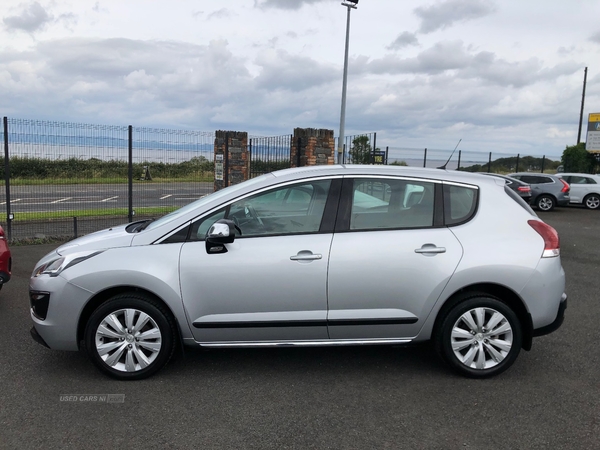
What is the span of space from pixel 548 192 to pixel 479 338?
57.1ft

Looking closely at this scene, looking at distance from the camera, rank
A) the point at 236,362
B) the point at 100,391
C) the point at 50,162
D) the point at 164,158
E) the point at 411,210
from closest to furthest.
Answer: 1. the point at 100,391
2. the point at 411,210
3. the point at 236,362
4. the point at 50,162
5. the point at 164,158

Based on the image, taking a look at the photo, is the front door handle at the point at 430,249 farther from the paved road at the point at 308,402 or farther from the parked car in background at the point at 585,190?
the parked car in background at the point at 585,190

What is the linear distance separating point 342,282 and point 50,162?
8166 mm

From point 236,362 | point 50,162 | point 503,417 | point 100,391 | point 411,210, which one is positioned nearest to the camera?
point 503,417

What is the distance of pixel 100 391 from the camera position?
3.92 metres

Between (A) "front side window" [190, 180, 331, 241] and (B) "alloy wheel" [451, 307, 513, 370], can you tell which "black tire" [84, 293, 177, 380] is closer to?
(A) "front side window" [190, 180, 331, 241]

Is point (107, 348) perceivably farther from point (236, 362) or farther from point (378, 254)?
point (378, 254)

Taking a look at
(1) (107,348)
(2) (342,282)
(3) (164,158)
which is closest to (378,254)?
(2) (342,282)

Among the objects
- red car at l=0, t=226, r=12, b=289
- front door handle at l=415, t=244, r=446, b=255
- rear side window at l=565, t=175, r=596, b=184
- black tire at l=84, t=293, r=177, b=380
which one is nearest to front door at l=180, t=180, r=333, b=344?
black tire at l=84, t=293, r=177, b=380

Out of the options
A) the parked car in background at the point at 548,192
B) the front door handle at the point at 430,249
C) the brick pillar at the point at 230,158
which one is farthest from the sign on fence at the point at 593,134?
the front door handle at the point at 430,249

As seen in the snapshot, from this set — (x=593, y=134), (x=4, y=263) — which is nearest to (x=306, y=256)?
(x=4, y=263)

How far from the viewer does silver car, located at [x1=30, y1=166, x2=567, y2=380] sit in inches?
157

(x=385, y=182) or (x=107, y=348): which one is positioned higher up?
(x=385, y=182)

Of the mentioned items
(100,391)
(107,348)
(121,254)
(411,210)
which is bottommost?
(100,391)
